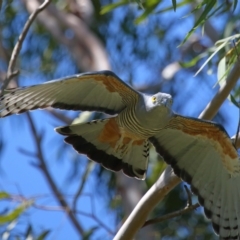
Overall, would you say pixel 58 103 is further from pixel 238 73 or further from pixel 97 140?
pixel 238 73

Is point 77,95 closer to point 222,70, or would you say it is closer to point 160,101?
point 160,101

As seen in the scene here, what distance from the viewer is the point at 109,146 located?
10.6 ft

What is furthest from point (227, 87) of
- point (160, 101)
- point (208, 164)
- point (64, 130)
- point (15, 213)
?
point (15, 213)

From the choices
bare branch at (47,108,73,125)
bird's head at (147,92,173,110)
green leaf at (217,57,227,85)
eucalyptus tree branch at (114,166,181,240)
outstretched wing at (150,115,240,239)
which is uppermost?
bird's head at (147,92,173,110)

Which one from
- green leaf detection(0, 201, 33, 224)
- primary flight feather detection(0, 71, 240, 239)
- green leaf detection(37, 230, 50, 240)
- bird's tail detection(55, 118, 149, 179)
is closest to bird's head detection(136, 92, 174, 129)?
primary flight feather detection(0, 71, 240, 239)

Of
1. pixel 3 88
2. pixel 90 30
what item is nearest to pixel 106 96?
pixel 3 88

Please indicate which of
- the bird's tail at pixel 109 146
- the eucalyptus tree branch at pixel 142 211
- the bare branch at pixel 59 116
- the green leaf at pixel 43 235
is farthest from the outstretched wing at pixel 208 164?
the bare branch at pixel 59 116

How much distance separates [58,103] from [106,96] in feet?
0.75

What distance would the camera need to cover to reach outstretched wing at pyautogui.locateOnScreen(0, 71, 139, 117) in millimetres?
2963

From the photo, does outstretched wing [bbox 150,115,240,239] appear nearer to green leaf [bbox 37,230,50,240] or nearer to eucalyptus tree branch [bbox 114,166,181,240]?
eucalyptus tree branch [bbox 114,166,181,240]

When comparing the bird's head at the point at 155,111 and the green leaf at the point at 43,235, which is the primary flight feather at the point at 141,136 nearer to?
the bird's head at the point at 155,111

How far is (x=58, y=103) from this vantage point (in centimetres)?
305

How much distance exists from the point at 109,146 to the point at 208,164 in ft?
1.45

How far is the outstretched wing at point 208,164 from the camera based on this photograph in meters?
3.06
